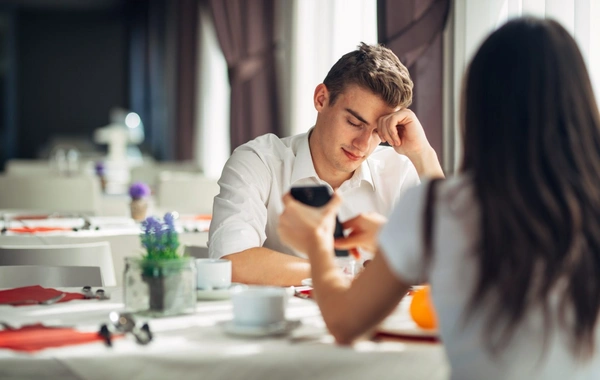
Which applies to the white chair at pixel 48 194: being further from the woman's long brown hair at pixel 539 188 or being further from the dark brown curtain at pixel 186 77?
the dark brown curtain at pixel 186 77

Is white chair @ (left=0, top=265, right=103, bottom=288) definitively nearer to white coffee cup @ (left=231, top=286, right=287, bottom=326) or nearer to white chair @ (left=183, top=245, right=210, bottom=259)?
white chair @ (left=183, top=245, right=210, bottom=259)

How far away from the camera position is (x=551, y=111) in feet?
3.49

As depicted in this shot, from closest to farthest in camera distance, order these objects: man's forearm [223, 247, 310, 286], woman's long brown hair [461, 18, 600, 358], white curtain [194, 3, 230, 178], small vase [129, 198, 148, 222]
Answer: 1. woman's long brown hair [461, 18, 600, 358]
2. man's forearm [223, 247, 310, 286]
3. small vase [129, 198, 148, 222]
4. white curtain [194, 3, 230, 178]

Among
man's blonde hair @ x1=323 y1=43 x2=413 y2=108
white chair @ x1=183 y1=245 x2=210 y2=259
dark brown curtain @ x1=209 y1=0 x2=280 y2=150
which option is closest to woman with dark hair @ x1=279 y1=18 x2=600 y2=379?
man's blonde hair @ x1=323 y1=43 x2=413 y2=108

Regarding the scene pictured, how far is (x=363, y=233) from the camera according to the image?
1.54m

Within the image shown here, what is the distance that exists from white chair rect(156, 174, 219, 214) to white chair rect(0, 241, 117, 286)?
203 centimetres

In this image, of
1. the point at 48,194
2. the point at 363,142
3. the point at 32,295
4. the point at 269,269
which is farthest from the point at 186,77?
the point at 32,295

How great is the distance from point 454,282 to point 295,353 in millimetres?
271

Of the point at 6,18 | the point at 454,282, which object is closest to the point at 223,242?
the point at 454,282

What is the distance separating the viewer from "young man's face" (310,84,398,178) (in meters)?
2.23

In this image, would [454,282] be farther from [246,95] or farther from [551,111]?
[246,95]

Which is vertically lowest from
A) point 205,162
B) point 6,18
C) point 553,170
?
point 205,162

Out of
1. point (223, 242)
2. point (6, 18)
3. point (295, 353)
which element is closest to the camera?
point (295, 353)

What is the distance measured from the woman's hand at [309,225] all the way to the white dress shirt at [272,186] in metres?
0.65
